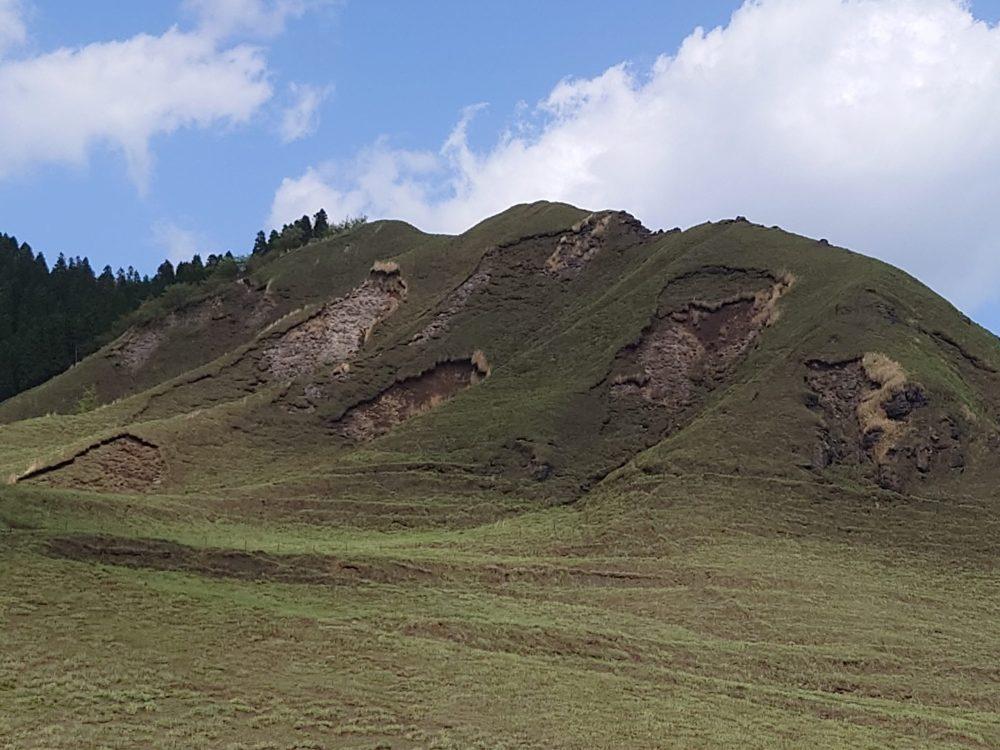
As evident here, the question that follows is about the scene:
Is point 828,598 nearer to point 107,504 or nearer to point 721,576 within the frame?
point 721,576

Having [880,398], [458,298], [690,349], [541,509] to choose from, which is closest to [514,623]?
[541,509]

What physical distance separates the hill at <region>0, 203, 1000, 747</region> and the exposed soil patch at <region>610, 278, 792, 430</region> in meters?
0.16

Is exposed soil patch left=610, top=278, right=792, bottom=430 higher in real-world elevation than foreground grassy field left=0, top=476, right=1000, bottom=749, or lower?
higher

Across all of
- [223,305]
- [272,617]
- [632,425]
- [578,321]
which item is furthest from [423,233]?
[272,617]

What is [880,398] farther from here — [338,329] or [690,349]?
[338,329]

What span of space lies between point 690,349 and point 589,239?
15470mm

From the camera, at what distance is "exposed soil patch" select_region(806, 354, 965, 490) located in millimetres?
44344

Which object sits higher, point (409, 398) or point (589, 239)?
point (589, 239)

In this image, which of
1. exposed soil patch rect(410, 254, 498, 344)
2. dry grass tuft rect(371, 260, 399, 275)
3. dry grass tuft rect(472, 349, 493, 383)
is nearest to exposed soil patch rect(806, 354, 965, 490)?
dry grass tuft rect(472, 349, 493, 383)

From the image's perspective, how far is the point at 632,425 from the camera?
51.1 meters

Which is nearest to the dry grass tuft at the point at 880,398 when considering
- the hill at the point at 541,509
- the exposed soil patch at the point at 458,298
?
the hill at the point at 541,509

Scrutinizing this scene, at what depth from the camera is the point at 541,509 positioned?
44906mm

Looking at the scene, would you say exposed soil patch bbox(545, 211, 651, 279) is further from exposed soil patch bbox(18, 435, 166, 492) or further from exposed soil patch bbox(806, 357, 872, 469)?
exposed soil patch bbox(18, 435, 166, 492)

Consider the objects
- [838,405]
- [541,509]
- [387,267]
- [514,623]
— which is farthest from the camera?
[387,267]
